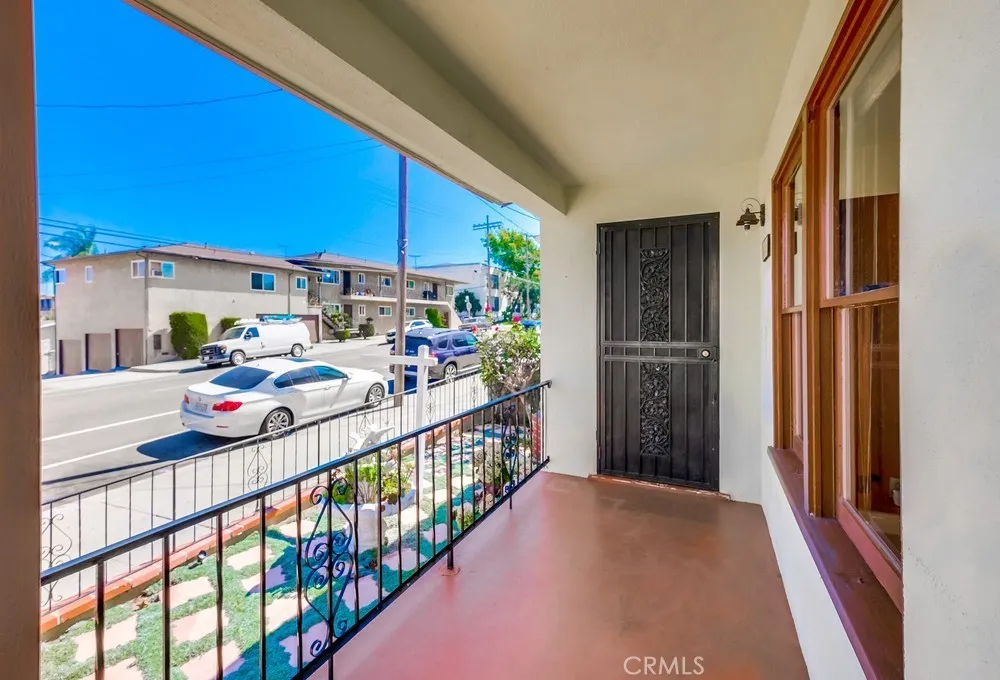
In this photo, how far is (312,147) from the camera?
11.2ft

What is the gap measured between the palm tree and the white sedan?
1375 millimetres

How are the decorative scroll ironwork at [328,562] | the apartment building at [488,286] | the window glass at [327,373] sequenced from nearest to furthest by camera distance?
the decorative scroll ironwork at [328,562] → the window glass at [327,373] → the apartment building at [488,286]

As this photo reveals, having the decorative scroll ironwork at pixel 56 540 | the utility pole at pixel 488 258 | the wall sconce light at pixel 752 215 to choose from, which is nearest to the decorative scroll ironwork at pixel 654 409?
the wall sconce light at pixel 752 215

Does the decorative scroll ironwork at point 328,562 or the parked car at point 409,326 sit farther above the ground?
the parked car at point 409,326

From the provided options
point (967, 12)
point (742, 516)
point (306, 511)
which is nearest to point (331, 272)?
point (306, 511)

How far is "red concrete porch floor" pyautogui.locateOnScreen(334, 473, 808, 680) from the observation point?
1639 mm

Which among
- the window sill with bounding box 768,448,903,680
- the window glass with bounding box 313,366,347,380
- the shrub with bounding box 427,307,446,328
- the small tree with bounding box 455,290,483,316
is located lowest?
the window sill with bounding box 768,448,903,680

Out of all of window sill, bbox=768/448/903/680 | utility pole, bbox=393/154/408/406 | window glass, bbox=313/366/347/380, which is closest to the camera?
window sill, bbox=768/448/903/680

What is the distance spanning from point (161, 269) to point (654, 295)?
3.34 meters

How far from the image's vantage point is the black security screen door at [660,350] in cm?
312

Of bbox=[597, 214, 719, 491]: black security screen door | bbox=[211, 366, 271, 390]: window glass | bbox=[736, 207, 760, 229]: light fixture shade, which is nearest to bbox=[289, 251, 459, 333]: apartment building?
bbox=[211, 366, 271, 390]: window glass

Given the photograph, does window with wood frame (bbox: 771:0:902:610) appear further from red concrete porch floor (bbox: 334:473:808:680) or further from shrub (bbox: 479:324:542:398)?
shrub (bbox: 479:324:542:398)

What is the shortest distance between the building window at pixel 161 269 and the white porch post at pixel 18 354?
2.28m

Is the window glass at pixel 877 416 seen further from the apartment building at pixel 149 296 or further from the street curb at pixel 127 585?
the apartment building at pixel 149 296
